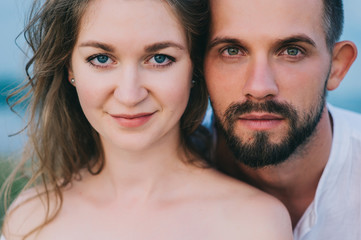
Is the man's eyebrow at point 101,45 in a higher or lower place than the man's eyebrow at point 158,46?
lower

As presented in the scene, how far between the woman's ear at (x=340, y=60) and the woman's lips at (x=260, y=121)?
1.63 feet

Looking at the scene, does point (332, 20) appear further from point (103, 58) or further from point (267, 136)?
point (103, 58)

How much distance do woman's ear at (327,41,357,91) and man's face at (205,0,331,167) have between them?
152 millimetres

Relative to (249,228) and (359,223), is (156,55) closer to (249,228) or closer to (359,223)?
(249,228)

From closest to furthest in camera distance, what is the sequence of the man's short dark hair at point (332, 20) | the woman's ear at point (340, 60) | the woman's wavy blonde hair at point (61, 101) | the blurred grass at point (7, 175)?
the woman's wavy blonde hair at point (61, 101)
the man's short dark hair at point (332, 20)
the woman's ear at point (340, 60)
the blurred grass at point (7, 175)

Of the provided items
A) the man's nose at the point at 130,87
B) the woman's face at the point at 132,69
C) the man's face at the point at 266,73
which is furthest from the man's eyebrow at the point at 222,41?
the man's nose at the point at 130,87

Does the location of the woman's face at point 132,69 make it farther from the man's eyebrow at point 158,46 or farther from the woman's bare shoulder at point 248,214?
the woman's bare shoulder at point 248,214

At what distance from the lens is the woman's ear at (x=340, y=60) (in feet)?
10.1

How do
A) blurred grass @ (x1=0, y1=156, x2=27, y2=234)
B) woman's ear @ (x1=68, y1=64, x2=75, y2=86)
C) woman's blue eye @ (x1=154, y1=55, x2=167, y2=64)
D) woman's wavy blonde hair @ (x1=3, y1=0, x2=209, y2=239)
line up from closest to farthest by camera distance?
1. woman's blue eye @ (x1=154, y1=55, x2=167, y2=64)
2. woman's wavy blonde hair @ (x1=3, y1=0, x2=209, y2=239)
3. woman's ear @ (x1=68, y1=64, x2=75, y2=86)
4. blurred grass @ (x1=0, y1=156, x2=27, y2=234)

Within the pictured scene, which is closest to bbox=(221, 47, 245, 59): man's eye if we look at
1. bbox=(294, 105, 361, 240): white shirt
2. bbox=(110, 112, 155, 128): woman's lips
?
bbox=(110, 112, 155, 128): woman's lips

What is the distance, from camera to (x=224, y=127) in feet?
9.66

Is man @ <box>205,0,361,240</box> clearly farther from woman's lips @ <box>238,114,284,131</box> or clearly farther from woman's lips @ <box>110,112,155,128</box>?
woman's lips @ <box>110,112,155,128</box>

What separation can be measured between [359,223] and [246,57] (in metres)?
1.26

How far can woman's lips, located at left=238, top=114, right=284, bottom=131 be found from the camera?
2754mm
